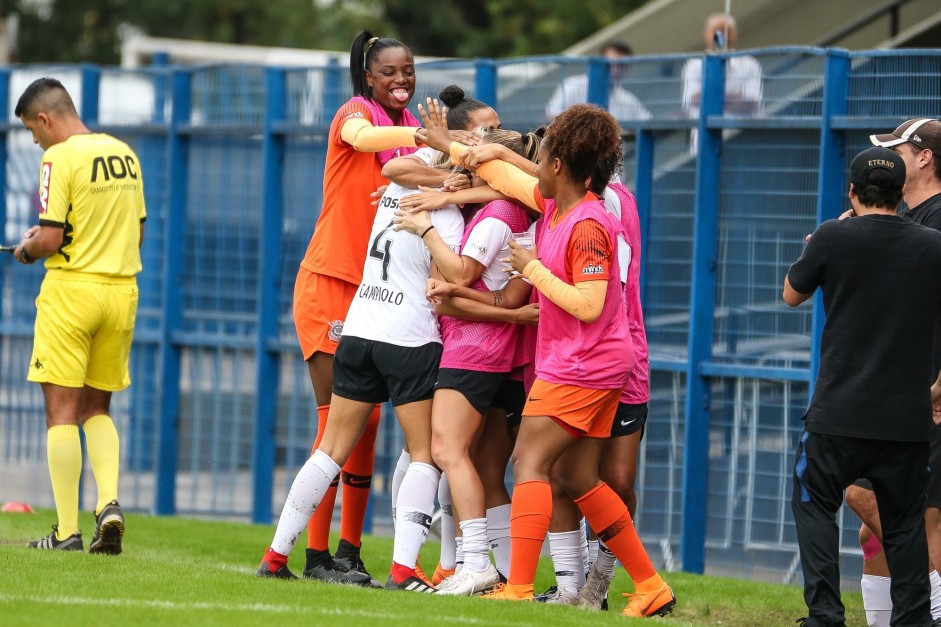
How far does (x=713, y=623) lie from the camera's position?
7.20 metres

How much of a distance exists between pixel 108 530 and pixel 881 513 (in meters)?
3.81

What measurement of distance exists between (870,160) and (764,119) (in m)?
2.65

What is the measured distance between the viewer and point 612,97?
31.3ft

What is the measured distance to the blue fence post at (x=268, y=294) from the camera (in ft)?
35.0

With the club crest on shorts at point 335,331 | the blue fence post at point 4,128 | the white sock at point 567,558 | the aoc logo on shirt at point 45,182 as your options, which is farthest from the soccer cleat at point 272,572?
the blue fence post at point 4,128

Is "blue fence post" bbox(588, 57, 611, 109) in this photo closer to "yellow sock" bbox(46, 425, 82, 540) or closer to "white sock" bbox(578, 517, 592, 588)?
"white sock" bbox(578, 517, 592, 588)

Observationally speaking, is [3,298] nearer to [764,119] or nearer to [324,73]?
[324,73]

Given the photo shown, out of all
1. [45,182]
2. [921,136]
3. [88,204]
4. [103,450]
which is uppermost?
[921,136]

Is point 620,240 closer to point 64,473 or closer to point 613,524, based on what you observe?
point 613,524

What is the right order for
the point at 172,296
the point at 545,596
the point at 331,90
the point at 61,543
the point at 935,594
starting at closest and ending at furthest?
the point at 935,594, the point at 545,596, the point at 61,543, the point at 331,90, the point at 172,296

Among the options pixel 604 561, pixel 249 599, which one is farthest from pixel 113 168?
pixel 604 561

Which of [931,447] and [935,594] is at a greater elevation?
[931,447]

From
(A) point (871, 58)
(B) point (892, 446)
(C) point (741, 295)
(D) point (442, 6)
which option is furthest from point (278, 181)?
(D) point (442, 6)

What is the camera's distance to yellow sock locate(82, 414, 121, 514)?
26.5ft
